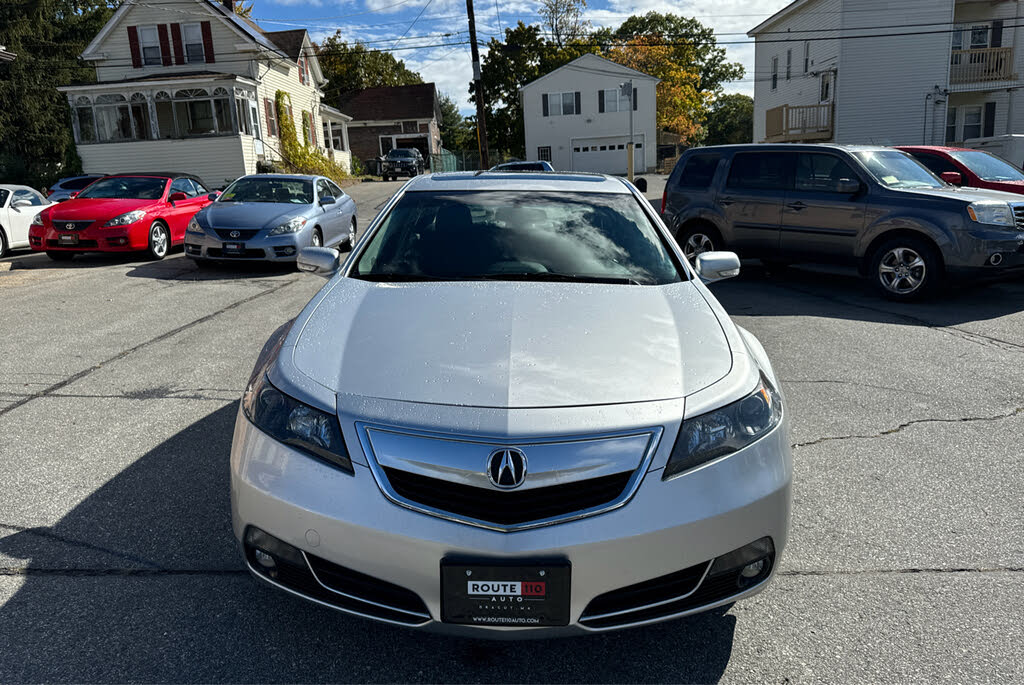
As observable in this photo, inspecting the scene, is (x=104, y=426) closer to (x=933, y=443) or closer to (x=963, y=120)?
(x=933, y=443)

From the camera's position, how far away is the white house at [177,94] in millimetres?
30234

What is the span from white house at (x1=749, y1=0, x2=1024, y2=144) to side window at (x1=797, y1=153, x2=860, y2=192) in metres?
23.4

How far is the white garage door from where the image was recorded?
50.0m

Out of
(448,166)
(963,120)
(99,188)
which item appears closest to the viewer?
(99,188)

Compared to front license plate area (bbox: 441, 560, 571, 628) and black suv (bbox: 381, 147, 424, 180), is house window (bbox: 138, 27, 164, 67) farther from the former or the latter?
front license plate area (bbox: 441, 560, 571, 628)

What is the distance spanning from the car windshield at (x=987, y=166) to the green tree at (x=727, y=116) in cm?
Result: 7893

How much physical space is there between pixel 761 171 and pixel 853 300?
223cm

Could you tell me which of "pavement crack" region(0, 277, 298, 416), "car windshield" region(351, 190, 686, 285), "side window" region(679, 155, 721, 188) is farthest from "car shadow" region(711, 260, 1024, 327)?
"pavement crack" region(0, 277, 298, 416)

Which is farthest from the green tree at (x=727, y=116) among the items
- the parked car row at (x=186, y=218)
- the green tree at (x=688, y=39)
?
the parked car row at (x=186, y=218)

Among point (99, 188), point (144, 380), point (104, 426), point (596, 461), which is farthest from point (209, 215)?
point (596, 461)

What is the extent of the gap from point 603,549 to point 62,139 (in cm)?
4871

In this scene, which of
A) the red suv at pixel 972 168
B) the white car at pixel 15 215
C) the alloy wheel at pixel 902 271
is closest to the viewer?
the alloy wheel at pixel 902 271

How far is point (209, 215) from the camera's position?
11.9 m

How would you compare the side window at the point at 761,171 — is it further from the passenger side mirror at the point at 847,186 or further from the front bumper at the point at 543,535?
the front bumper at the point at 543,535
